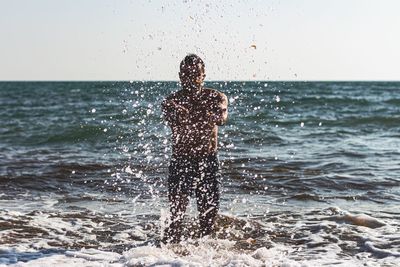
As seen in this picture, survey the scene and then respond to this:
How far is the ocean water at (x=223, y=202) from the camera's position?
5410mm

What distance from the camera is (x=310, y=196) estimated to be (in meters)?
8.18

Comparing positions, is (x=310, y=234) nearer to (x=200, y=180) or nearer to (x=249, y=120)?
(x=200, y=180)

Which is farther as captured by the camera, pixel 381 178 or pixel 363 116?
pixel 363 116

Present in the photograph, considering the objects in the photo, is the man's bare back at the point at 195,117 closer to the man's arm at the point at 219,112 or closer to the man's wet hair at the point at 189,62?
the man's arm at the point at 219,112

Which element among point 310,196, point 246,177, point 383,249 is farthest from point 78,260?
point 246,177

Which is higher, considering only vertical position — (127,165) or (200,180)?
(200,180)

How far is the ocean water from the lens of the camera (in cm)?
541

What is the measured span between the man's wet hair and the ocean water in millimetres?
1741

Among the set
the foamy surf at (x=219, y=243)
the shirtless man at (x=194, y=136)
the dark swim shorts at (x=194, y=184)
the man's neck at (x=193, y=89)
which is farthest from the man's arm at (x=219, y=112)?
the foamy surf at (x=219, y=243)

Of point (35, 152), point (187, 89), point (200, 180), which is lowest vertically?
point (35, 152)

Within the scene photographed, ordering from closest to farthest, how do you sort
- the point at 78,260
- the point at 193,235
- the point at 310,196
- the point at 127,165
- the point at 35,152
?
1. the point at 78,260
2. the point at 193,235
3. the point at 310,196
4. the point at 127,165
5. the point at 35,152

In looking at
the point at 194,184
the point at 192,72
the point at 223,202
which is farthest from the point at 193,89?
the point at 223,202

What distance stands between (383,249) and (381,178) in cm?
393

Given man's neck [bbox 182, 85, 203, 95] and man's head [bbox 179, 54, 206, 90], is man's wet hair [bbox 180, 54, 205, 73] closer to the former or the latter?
man's head [bbox 179, 54, 206, 90]
